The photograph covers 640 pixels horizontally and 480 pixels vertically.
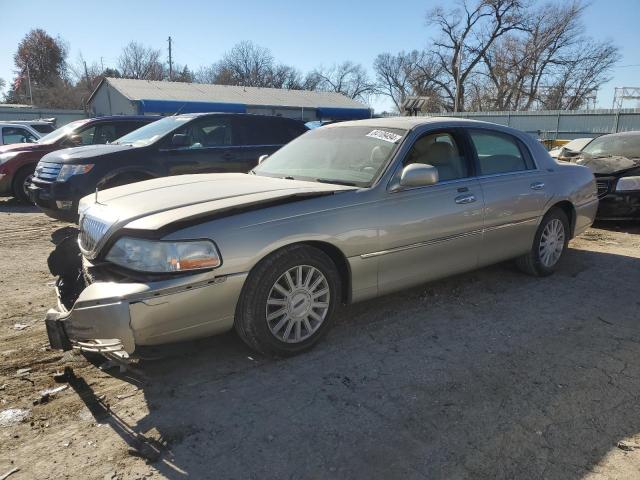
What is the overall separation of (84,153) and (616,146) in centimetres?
896

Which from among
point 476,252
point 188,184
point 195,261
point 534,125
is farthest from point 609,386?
point 534,125

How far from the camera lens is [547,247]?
5.18 metres

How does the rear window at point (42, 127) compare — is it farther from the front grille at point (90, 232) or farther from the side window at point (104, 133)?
the front grille at point (90, 232)

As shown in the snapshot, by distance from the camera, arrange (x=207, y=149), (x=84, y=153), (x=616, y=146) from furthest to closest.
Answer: (x=616, y=146), (x=207, y=149), (x=84, y=153)

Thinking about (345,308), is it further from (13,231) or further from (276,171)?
(13,231)

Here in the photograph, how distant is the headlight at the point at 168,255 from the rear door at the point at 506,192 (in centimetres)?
261

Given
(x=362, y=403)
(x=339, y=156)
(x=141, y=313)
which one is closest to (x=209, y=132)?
(x=339, y=156)

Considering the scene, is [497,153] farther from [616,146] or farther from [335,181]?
[616,146]

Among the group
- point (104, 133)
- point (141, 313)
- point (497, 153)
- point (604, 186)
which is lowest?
point (141, 313)

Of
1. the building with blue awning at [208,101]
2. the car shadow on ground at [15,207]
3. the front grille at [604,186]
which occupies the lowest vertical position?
the car shadow on ground at [15,207]

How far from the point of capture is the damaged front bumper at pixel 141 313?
8.68 ft

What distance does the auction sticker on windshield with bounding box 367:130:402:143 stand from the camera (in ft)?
13.1

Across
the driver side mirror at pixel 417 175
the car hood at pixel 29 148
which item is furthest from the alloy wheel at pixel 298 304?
the car hood at pixel 29 148

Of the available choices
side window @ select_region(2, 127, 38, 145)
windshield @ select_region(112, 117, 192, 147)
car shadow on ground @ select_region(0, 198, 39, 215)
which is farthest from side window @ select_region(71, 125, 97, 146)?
side window @ select_region(2, 127, 38, 145)
